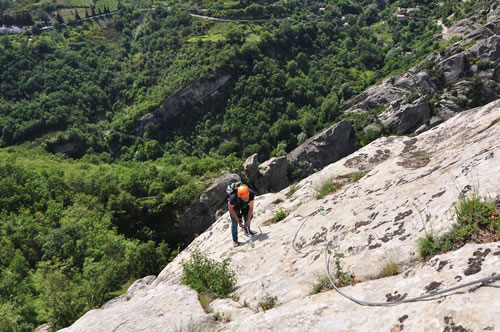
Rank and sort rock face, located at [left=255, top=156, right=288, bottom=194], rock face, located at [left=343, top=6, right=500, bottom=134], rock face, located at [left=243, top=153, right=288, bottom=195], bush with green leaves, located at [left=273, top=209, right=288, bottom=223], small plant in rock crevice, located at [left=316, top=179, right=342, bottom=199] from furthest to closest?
rock face, located at [left=343, top=6, right=500, bottom=134]
rock face, located at [left=255, top=156, right=288, bottom=194]
rock face, located at [left=243, top=153, right=288, bottom=195]
bush with green leaves, located at [left=273, top=209, right=288, bottom=223]
small plant in rock crevice, located at [left=316, top=179, right=342, bottom=199]

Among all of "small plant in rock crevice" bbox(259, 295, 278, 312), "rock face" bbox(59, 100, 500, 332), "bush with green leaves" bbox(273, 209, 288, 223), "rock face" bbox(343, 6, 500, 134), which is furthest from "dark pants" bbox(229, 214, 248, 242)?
"rock face" bbox(343, 6, 500, 134)

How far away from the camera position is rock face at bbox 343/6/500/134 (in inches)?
2386

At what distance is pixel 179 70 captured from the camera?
113062mm

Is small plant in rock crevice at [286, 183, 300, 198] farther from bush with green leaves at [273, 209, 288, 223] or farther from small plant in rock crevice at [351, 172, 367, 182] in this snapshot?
small plant in rock crevice at [351, 172, 367, 182]

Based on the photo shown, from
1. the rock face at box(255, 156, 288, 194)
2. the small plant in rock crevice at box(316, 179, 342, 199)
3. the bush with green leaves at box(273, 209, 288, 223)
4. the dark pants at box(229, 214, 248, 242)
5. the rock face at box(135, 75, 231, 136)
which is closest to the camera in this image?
the dark pants at box(229, 214, 248, 242)

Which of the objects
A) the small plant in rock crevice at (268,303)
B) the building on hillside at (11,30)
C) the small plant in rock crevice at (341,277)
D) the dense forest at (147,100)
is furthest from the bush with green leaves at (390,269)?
the building on hillside at (11,30)

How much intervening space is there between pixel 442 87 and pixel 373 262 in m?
80.4

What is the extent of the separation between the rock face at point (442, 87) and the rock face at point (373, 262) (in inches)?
2222

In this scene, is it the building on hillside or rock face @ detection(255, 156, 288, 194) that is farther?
the building on hillside

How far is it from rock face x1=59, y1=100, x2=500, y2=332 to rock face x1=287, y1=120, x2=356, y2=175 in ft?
151

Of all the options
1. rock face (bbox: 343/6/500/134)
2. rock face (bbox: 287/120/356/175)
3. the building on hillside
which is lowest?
rock face (bbox: 287/120/356/175)

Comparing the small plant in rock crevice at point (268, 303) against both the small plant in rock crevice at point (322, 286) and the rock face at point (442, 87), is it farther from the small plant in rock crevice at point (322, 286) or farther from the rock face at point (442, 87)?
the rock face at point (442, 87)

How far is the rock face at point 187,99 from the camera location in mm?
100625

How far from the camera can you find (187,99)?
340ft
